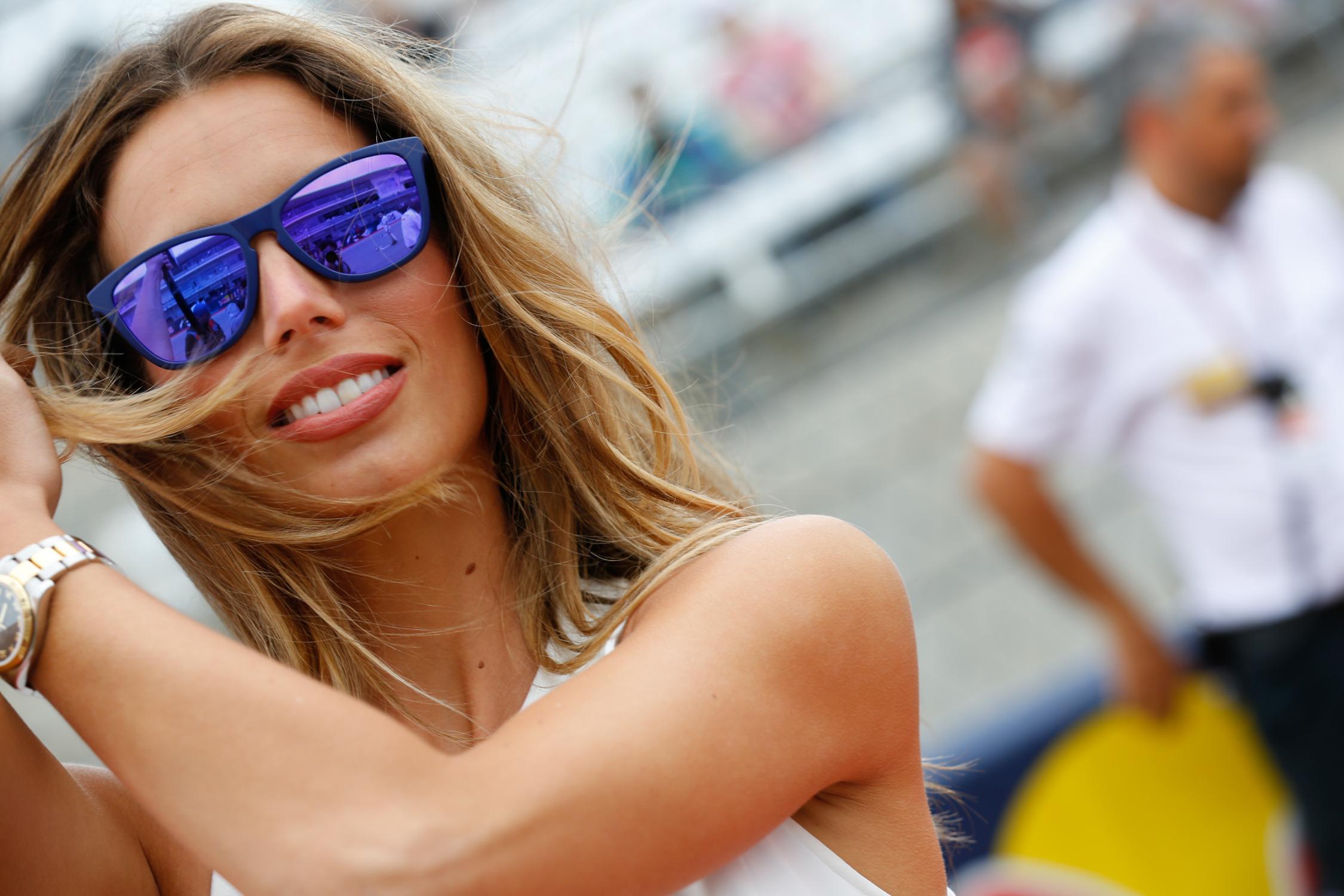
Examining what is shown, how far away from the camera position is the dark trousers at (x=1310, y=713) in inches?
128

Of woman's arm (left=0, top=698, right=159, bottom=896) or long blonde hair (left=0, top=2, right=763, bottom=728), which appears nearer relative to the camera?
woman's arm (left=0, top=698, right=159, bottom=896)

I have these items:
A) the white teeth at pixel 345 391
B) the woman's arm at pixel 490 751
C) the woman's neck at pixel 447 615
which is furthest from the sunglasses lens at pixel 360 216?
the woman's arm at pixel 490 751

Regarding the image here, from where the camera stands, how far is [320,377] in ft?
4.45

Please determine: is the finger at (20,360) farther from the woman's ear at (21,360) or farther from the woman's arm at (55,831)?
the woman's arm at (55,831)

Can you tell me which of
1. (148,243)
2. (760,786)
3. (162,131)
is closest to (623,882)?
(760,786)

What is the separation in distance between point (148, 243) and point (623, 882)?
80cm

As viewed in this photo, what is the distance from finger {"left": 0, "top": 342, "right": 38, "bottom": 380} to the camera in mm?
1485

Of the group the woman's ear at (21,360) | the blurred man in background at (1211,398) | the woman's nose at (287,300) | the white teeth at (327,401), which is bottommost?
the blurred man in background at (1211,398)

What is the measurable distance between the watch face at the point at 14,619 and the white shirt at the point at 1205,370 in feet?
9.48

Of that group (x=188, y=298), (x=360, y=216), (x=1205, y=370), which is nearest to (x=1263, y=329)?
(x=1205, y=370)

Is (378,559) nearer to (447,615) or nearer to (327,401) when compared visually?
(447,615)

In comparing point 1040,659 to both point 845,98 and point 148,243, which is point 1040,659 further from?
point 148,243

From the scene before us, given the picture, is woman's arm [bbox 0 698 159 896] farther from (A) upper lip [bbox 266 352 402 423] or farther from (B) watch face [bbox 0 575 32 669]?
(A) upper lip [bbox 266 352 402 423]

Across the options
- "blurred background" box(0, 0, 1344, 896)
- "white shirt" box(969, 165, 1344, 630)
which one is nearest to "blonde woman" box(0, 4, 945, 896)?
"white shirt" box(969, 165, 1344, 630)
